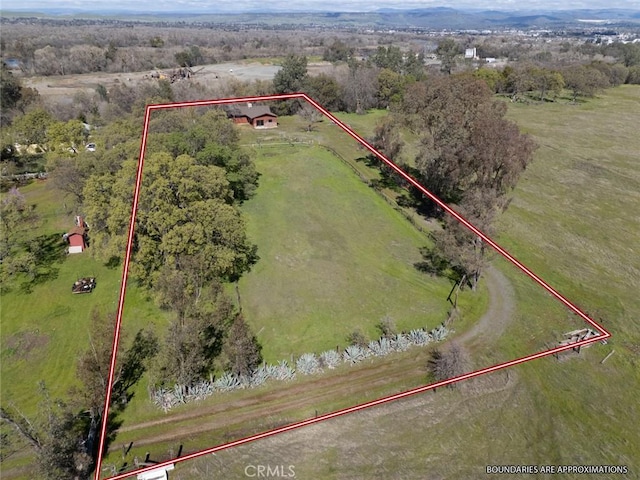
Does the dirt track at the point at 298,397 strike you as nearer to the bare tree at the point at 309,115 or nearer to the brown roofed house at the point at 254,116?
the bare tree at the point at 309,115

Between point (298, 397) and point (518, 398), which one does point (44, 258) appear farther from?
point (518, 398)

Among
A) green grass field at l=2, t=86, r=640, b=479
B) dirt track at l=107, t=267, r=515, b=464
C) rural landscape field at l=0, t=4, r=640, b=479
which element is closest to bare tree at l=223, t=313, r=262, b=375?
rural landscape field at l=0, t=4, r=640, b=479

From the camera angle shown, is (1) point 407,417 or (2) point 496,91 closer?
(1) point 407,417

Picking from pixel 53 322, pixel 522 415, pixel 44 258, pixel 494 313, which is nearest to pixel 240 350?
pixel 53 322

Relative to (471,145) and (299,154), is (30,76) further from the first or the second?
(471,145)

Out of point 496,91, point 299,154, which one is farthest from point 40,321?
point 496,91

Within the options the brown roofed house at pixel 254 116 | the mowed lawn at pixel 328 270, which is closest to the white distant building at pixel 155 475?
the mowed lawn at pixel 328 270
